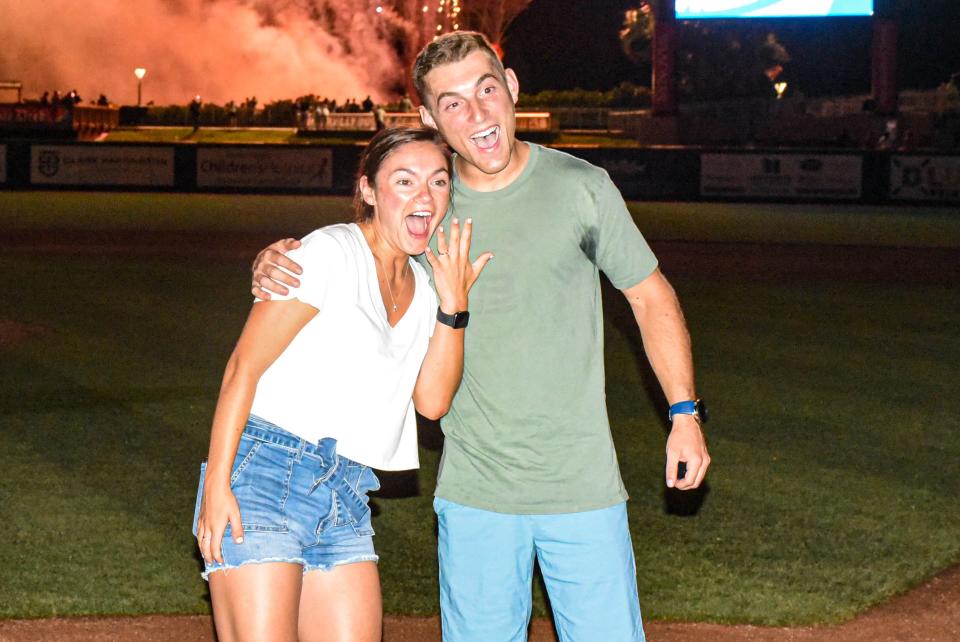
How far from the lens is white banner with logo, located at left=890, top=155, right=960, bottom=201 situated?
2888 centimetres

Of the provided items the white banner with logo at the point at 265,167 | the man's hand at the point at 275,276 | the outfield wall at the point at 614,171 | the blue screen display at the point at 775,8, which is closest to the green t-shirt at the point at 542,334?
the man's hand at the point at 275,276

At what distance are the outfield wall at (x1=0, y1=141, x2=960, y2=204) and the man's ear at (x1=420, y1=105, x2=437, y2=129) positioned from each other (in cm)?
2620

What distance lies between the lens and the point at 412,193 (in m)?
3.65

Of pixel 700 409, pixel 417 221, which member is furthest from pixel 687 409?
pixel 417 221

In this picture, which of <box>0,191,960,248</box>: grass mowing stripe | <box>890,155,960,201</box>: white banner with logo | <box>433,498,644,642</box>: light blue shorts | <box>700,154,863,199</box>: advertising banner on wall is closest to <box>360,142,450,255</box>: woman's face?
<box>433,498,644,642</box>: light blue shorts

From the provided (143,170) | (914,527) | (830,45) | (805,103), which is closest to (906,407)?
(914,527)

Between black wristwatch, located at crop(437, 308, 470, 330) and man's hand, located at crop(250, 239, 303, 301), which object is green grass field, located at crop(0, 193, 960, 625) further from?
man's hand, located at crop(250, 239, 303, 301)

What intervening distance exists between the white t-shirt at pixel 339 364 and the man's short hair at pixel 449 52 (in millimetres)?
514

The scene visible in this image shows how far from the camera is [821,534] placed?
6836 mm

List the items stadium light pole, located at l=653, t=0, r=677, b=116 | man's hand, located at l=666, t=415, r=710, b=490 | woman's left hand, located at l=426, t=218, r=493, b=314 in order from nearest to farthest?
1. woman's left hand, located at l=426, t=218, r=493, b=314
2. man's hand, located at l=666, t=415, r=710, b=490
3. stadium light pole, located at l=653, t=0, r=677, b=116

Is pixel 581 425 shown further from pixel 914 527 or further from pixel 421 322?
pixel 914 527

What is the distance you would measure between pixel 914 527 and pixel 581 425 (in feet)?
12.8

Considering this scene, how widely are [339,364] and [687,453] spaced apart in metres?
1.00

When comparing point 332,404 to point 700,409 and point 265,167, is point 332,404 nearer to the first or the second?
point 700,409
